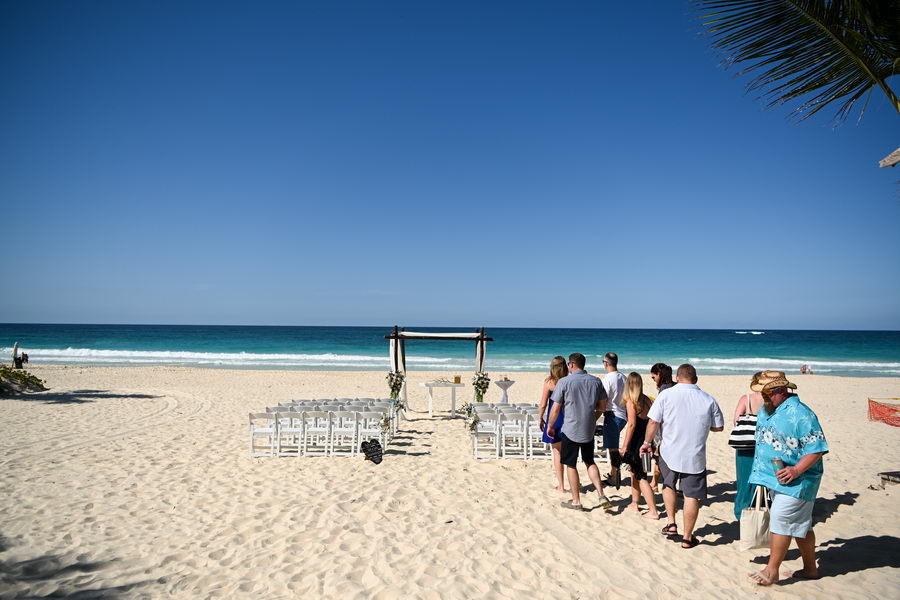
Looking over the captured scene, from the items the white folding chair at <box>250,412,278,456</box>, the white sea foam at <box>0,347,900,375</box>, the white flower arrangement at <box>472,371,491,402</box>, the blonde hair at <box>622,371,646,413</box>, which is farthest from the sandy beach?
the white sea foam at <box>0,347,900,375</box>

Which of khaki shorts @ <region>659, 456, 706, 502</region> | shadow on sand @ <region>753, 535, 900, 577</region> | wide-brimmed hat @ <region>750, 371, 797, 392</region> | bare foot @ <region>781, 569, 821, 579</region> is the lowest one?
shadow on sand @ <region>753, 535, 900, 577</region>

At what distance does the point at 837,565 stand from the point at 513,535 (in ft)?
9.08

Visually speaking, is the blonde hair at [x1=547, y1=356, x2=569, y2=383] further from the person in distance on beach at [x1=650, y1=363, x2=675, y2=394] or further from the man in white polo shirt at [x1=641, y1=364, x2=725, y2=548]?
the man in white polo shirt at [x1=641, y1=364, x2=725, y2=548]

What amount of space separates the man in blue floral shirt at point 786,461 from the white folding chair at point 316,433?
19.1 feet

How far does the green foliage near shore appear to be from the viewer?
13.0 meters

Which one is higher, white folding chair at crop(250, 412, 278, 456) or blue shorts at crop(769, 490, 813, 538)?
blue shorts at crop(769, 490, 813, 538)

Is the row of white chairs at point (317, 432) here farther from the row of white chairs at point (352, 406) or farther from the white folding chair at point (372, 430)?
the row of white chairs at point (352, 406)

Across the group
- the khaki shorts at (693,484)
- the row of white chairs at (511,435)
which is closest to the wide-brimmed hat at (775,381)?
the khaki shorts at (693,484)

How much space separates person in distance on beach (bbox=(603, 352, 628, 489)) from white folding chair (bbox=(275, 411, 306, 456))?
453cm

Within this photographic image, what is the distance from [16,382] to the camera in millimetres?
13234

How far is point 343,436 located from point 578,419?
16.2 ft

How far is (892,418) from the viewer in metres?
9.18

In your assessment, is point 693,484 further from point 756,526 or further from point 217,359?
point 217,359

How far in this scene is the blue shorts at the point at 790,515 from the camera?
137 inches
